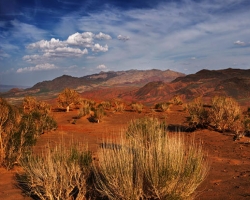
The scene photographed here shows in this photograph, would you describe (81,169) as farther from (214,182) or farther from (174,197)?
(214,182)

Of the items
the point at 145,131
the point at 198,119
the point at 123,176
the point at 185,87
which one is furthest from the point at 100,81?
the point at 123,176

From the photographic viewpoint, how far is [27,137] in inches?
384

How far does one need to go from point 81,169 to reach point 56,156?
708mm

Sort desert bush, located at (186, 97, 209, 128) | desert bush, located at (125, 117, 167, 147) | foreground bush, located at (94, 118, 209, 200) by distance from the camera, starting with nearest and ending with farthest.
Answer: foreground bush, located at (94, 118, 209, 200)
desert bush, located at (125, 117, 167, 147)
desert bush, located at (186, 97, 209, 128)

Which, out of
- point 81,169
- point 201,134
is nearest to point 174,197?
point 81,169

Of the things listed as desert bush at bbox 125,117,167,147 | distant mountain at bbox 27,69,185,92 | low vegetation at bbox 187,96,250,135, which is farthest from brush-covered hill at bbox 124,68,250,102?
distant mountain at bbox 27,69,185,92

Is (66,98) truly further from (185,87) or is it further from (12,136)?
(185,87)

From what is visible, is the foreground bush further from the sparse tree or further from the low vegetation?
the sparse tree

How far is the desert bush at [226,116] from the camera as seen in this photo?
55.0 feet

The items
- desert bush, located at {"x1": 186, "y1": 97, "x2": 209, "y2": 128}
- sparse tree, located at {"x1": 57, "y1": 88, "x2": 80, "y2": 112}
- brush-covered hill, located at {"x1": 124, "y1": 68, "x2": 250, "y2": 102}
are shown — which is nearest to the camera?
desert bush, located at {"x1": 186, "y1": 97, "x2": 209, "y2": 128}

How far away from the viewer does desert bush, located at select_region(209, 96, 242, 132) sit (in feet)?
55.0

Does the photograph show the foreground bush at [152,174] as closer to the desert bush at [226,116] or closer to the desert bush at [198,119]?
the desert bush at [198,119]

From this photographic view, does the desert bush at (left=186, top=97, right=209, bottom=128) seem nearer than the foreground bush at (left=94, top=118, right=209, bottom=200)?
No

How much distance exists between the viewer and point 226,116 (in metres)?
17.1
